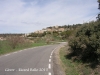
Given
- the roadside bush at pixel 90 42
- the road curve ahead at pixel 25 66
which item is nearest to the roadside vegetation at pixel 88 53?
the roadside bush at pixel 90 42

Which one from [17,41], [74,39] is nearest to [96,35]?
[74,39]

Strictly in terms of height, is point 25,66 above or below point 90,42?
below

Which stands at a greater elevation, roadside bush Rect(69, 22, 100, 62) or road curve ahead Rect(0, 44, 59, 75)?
roadside bush Rect(69, 22, 100, 62)

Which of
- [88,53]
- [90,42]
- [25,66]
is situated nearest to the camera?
[90,42]

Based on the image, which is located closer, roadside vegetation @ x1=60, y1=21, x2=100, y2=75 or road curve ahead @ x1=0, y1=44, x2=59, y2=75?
road curve ahead @ x1=0, y1=44, x2=59, y2=75

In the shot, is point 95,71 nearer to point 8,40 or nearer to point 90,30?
point 90,30

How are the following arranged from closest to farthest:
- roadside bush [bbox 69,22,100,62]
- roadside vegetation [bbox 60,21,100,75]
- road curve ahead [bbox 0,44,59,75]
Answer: road curve ahead [bbox 0,44,59,75] → roadside vegetation [bbox 60,21,100,75] → roadside bush [bbox 69,22,100,62]

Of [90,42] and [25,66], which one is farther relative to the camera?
[25,66]

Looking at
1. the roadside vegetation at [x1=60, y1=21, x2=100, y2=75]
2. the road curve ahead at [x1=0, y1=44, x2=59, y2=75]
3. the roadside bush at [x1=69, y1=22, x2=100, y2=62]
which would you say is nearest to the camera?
the road curve ahead at [x1=0, y1=44, x2=59, y2=75]

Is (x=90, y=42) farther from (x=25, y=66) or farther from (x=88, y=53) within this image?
(x=25, y=66)

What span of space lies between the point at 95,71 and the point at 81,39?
3786 millimetres

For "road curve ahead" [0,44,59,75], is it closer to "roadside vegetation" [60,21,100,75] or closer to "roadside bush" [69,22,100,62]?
"roadside vegetation" [60,21,100,75]

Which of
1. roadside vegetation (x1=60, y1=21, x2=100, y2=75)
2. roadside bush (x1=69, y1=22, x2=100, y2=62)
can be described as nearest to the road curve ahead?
roadside vegetation (x1=60, y1=21, x2=100, y2=75)

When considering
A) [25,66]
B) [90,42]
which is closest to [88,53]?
[90,42]
